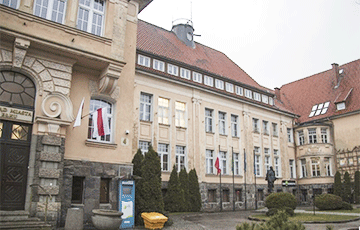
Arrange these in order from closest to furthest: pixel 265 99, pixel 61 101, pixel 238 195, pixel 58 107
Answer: pixel 58 107 < pixel 61 101 < pixel 238 195 < pixel 265 99

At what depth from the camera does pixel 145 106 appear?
964 inches

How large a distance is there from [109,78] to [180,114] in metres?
12.1

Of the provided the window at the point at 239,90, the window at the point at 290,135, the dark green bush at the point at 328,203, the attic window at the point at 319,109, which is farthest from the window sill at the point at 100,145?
the attic window at the point at 319,109

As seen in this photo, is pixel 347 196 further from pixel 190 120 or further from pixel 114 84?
pixel 114 84

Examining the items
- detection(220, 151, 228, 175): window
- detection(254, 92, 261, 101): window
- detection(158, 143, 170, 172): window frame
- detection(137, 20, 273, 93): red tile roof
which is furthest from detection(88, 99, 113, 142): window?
detection(254, 92, 261, 101): window

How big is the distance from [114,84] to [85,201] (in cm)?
528

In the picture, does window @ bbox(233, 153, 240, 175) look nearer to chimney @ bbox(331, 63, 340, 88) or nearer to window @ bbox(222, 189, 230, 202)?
window @ bbox(222, 189, 230, 202)

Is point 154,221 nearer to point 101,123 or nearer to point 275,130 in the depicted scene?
point 101,123

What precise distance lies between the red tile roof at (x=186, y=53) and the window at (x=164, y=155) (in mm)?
7136

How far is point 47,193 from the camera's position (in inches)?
484

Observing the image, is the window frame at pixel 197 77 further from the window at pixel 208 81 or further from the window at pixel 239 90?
the window at pixel 239 90

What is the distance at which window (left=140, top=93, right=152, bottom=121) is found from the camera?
24152mm

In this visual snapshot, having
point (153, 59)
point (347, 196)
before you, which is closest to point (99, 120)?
point (153, 59)

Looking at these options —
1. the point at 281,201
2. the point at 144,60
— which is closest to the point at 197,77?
the point at 144,60
